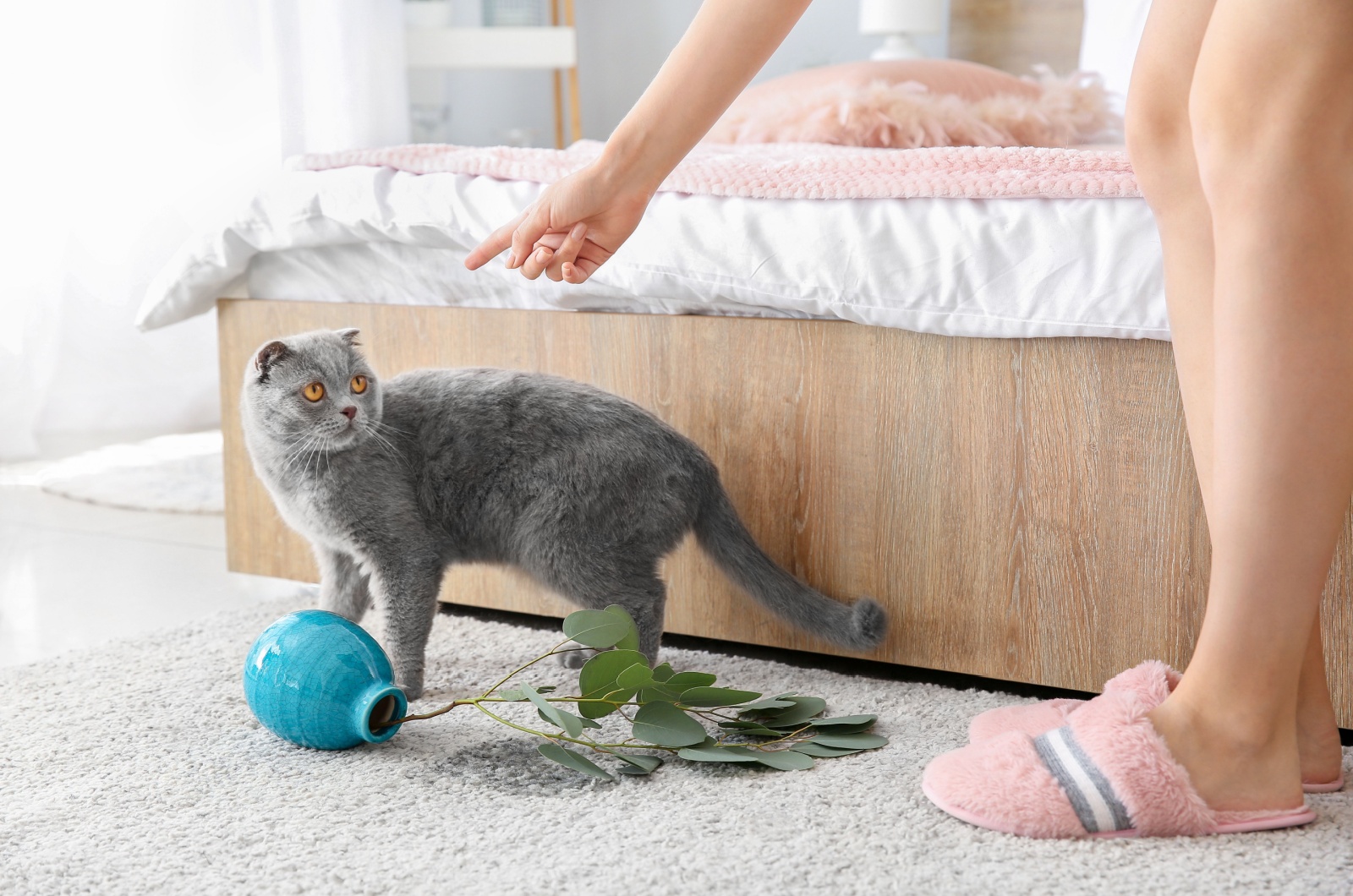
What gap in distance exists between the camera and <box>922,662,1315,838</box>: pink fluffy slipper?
0.94 meters

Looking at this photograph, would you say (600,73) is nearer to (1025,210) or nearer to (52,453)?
(52,453)

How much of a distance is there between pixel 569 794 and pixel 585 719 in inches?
4.0

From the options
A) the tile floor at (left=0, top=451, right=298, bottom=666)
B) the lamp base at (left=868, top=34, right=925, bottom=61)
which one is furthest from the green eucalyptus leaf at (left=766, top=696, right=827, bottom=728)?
the lamp base at (left=868, top=34, right=925, bottom=61)

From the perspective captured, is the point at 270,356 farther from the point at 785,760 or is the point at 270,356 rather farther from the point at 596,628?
the point at 785,760

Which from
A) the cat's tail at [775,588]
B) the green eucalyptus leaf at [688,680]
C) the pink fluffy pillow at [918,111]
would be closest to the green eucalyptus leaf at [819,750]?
the green eucalyptus leaf at [688,680]

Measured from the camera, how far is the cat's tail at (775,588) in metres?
1.36

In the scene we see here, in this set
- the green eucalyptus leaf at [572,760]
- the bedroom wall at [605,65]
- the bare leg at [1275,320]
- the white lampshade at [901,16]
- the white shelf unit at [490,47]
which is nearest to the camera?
the bare leg at [1275,320]

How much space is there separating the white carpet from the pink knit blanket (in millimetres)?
552

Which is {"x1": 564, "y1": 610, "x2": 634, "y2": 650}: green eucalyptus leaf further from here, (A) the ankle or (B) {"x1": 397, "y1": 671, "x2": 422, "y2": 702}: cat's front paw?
(A) the ankle

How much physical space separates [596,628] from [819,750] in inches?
9.6

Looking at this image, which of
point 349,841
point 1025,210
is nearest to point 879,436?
point 1025,210

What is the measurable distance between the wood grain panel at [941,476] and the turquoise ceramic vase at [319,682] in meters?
0.31

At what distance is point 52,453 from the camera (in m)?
2.80

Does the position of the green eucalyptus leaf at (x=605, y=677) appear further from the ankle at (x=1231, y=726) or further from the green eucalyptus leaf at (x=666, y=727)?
the ankle at (x=1231, y=726)
